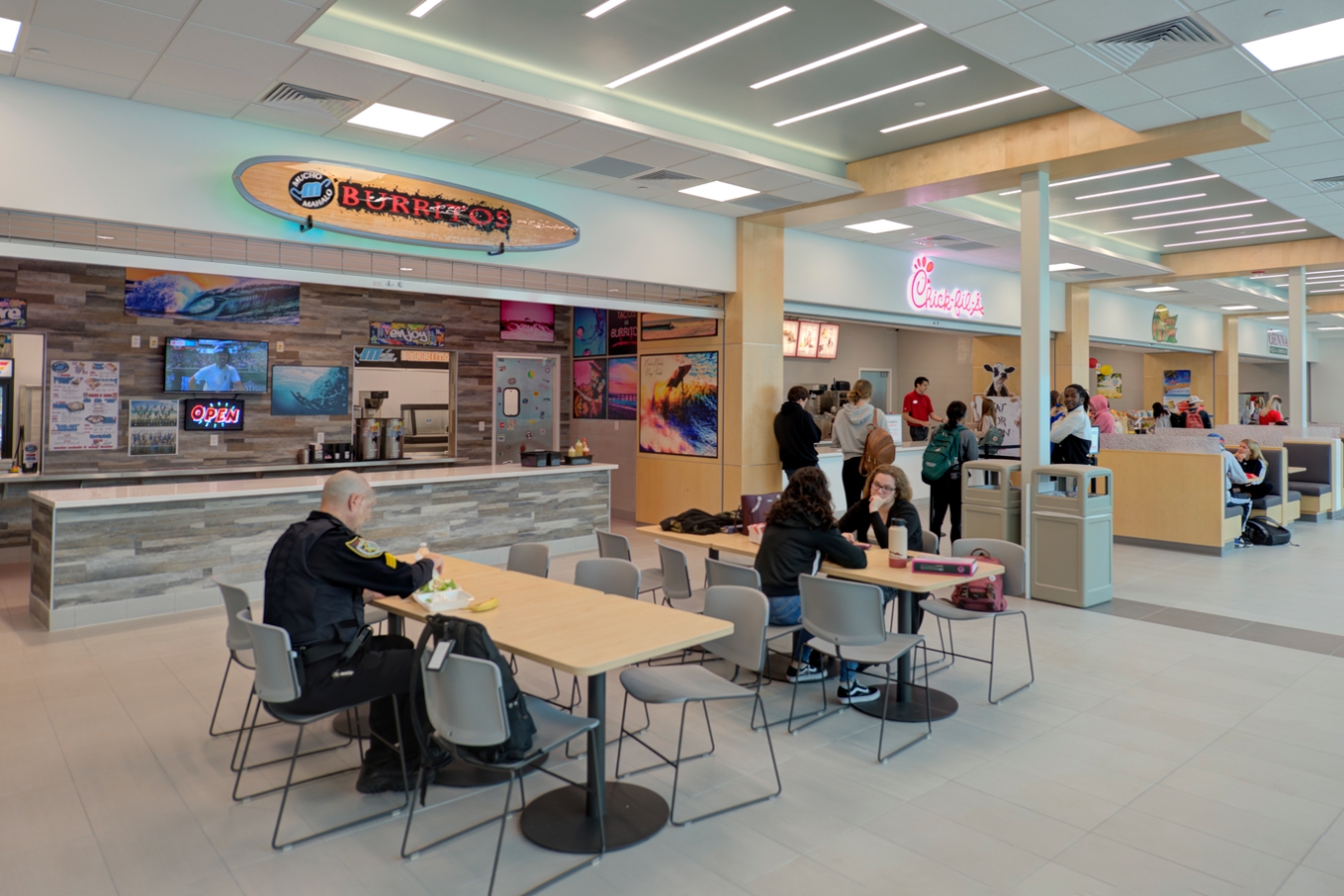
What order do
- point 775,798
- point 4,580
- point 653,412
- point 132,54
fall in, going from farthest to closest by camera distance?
point 653,412
point 4,580
point 132,54
point 775,798

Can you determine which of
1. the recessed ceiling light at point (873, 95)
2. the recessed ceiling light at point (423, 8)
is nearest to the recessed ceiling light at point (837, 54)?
the recessed ceiling light at point (873, 95)

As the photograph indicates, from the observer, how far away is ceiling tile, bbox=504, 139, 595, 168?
639 centimetres

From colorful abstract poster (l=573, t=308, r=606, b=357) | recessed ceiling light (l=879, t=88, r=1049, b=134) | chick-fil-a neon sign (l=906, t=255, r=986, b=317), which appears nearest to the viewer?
recessed ceiling light (l=879, t=88, r=1049, b=134)

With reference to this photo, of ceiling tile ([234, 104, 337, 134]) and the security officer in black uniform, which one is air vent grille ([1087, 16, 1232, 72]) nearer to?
the security officer in black uniform

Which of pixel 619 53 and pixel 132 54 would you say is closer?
pixel 132 54

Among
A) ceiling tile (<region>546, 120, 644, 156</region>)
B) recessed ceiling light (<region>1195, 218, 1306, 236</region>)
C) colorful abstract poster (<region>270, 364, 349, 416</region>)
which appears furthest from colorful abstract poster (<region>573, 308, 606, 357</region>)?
recessed ceiling light (<region>1195, 218, 1306, 236</region>)

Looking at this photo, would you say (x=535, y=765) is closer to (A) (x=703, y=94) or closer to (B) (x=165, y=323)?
(A) (x=703, y=94)

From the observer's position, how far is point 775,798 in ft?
10.5

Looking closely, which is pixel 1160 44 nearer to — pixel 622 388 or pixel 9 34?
pixel 9 34

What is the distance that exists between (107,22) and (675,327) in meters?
6.05

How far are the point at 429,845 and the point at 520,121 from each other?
4.70m

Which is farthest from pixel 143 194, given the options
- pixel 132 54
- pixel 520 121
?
pixel 520 121

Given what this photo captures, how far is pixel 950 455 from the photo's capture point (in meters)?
7.39

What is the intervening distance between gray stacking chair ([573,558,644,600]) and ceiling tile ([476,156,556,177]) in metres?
3.90
